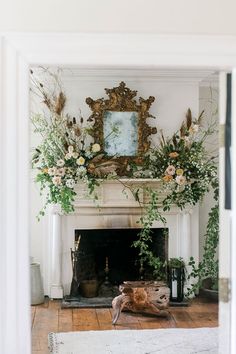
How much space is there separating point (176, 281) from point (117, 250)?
719 mm

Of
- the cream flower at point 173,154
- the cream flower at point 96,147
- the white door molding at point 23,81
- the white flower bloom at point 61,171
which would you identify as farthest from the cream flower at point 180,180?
the white door molding at point 23,81

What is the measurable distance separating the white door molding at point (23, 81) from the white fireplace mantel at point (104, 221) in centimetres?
358

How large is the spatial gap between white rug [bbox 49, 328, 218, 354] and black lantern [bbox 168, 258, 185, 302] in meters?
0.93

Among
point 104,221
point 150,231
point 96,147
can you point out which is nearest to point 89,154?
point 96,147

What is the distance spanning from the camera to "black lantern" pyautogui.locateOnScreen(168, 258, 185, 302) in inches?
224

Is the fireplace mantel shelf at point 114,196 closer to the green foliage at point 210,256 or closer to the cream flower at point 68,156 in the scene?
the cream flower at point 68,156

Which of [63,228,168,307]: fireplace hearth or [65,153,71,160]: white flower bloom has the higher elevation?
[65,153,71,160]: white flower bloom

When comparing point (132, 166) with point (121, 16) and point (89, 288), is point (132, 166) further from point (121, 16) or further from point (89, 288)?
point (121, 16)

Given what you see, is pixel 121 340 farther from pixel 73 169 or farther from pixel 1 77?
pixel 1 77

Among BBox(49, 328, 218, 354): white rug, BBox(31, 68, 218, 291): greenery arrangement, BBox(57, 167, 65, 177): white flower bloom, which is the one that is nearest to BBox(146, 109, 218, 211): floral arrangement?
BBox(31, 68, 218, 291): greenery arrangement

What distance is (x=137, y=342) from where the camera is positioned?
441cm

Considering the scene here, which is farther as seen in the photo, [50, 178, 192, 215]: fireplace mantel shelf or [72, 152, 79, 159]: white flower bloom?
[50, 178, 192, 215]: fireplace mantel shelf

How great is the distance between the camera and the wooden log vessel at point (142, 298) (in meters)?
5.04

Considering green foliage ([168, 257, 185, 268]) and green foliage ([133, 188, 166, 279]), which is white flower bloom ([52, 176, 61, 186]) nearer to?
green foliage ([133, 188, 166, 279])
